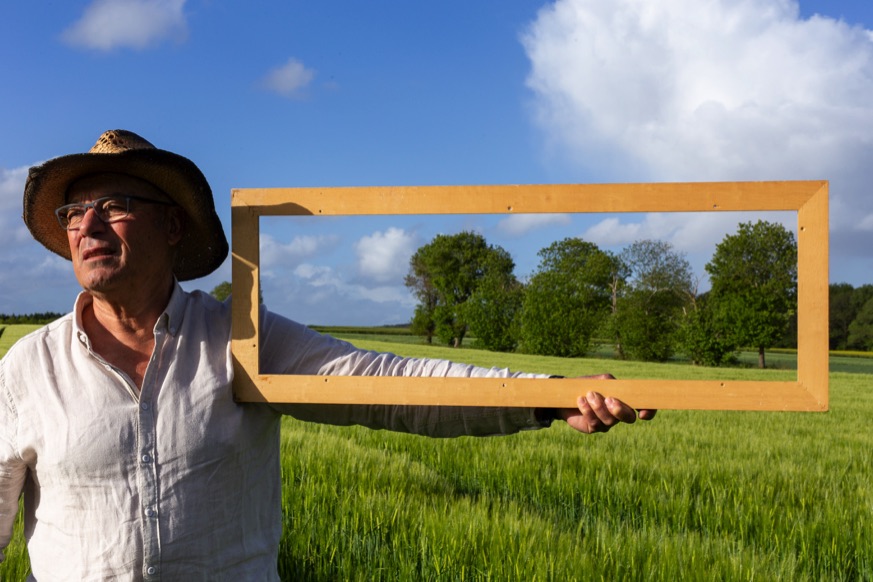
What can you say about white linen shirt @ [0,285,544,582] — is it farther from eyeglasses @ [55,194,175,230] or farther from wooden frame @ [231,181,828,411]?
eyeglasses @ [55,194,175,230]

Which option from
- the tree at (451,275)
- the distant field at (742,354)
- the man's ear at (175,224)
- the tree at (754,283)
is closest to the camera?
the man's ear at (175,224)

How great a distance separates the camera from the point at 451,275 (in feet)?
14.9

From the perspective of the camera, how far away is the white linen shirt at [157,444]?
208 cm

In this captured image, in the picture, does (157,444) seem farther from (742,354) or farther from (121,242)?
(742,354)

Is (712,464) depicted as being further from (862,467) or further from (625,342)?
(862,467)

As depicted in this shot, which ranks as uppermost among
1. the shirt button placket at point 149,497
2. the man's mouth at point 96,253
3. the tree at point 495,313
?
the man's mouth at point 96,253

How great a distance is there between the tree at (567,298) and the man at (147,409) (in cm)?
94

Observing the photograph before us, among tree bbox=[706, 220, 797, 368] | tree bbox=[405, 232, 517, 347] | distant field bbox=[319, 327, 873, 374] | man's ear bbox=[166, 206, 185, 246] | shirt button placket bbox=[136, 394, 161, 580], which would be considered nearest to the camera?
shirt button placket bbox=[136, 394, 161, 580]

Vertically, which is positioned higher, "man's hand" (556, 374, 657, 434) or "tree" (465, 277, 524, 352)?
"tree" (465, 277, 524, 352)

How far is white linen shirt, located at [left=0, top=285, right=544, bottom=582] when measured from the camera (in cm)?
208

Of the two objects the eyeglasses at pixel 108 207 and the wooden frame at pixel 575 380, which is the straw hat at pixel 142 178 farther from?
the wooden frame at pixel 575 380

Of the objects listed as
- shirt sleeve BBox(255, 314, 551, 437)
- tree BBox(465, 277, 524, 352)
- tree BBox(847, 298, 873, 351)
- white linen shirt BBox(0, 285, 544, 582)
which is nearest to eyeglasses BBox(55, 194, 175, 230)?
white linen shirt BBox(0, 285, 544, 582)

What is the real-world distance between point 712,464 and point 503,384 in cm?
379

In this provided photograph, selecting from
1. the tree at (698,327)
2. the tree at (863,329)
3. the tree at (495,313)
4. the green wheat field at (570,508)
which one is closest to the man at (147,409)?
the green wheat field at (570,508)
